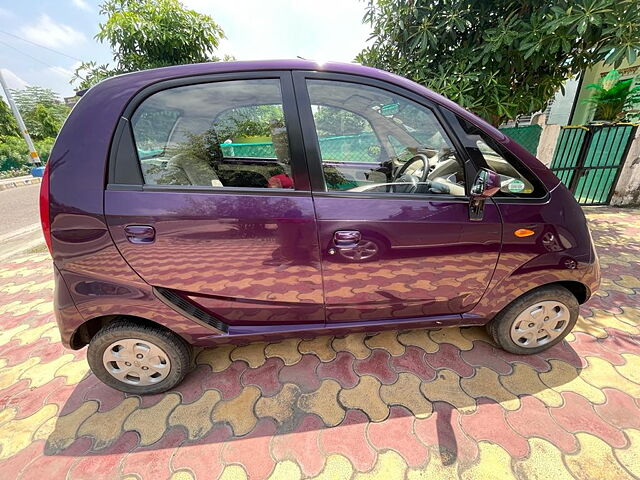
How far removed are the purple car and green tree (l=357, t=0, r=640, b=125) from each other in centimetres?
226

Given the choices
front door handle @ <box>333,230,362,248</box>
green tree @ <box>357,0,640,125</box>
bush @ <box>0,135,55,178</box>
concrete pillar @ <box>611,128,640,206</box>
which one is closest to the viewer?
front door handle @ <box>333,230,362,248</box>

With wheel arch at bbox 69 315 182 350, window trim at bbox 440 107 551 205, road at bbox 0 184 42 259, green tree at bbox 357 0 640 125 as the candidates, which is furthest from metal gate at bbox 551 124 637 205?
road at bbox 0 184 42 259

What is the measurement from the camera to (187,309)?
1.46m

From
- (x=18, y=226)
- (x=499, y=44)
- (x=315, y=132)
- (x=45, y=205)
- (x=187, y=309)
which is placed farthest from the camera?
(x=18, y=226)

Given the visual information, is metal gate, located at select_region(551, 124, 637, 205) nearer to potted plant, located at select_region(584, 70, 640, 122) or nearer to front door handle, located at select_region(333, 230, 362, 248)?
potted plant, located at select_region(584, 70, 640, 122)

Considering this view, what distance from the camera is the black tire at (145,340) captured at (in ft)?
4.86

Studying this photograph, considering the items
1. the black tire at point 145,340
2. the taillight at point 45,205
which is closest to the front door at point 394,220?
the black tire at point 145,340

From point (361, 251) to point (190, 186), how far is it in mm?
915

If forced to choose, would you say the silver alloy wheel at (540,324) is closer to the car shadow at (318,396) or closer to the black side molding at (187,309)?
the car shadow at (318,396)

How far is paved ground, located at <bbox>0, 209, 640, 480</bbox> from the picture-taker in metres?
1.29

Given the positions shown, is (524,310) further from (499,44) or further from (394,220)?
(499,44)

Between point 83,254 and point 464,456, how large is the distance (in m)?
2.09

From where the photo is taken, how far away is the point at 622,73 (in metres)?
6.35

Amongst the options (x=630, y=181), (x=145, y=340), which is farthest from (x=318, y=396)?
(x=630, y=181)
